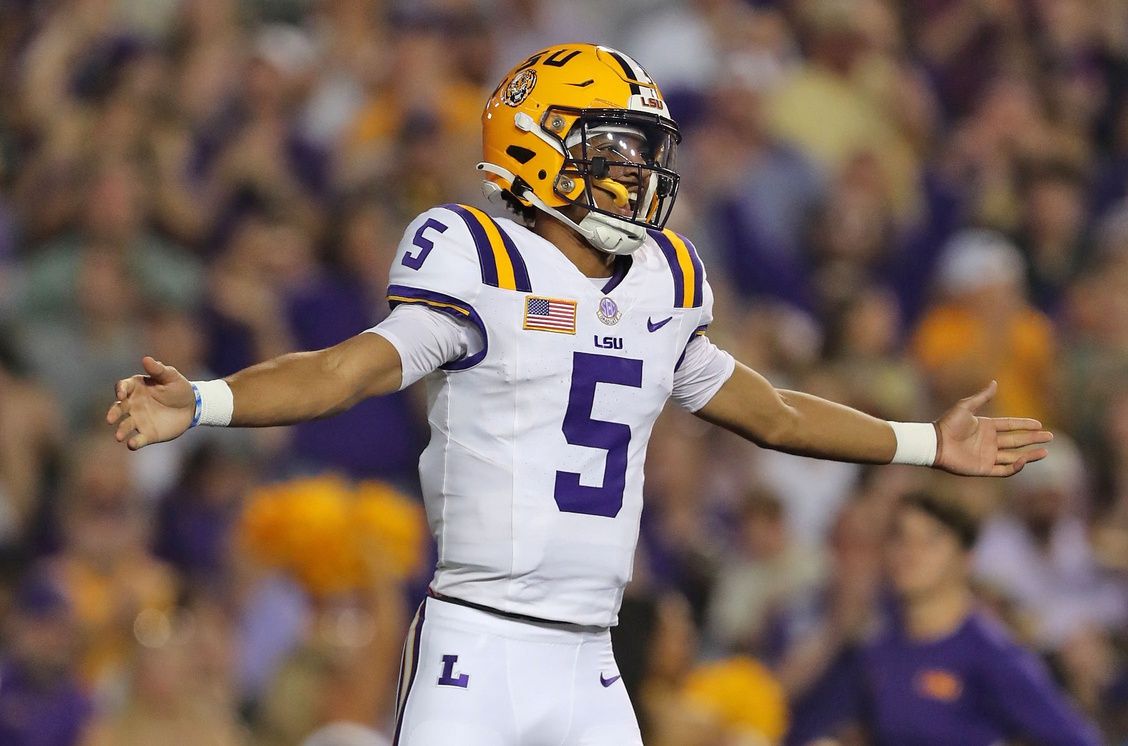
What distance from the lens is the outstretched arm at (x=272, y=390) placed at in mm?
3389

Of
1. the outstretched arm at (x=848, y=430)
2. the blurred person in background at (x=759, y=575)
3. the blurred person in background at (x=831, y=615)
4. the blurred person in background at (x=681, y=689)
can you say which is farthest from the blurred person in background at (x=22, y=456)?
the outstretched arm at (x=848, y=430)

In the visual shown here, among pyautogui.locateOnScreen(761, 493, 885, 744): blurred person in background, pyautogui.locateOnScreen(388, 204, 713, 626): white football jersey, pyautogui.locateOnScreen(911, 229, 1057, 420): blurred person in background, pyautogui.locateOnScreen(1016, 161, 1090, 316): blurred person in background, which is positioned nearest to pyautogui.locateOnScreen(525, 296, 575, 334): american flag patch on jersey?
pyautogui.locateOnScreen(388, 204, 713, 626): white football jersey

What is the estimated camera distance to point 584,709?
3865 millimetres

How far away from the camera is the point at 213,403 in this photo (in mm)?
3512

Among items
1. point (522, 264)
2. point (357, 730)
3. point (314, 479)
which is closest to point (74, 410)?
point (314, 479)

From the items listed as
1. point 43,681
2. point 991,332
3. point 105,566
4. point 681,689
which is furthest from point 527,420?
point 991,332

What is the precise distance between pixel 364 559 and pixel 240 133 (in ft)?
9.27

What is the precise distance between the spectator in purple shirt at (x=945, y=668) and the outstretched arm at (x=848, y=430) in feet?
4.49

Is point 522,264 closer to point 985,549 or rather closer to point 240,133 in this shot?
point 985,549

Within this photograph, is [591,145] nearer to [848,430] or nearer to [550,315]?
[550,315]

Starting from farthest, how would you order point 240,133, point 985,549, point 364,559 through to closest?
point 240,133, point 985,549, point 364,559

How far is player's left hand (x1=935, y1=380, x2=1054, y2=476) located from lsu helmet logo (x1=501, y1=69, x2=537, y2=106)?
4.16 feet

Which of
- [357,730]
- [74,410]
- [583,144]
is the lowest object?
[357,730]

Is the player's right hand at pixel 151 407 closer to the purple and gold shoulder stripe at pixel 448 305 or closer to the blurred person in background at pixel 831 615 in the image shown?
the purple and gold shoulder stripe at pixel 448 305
